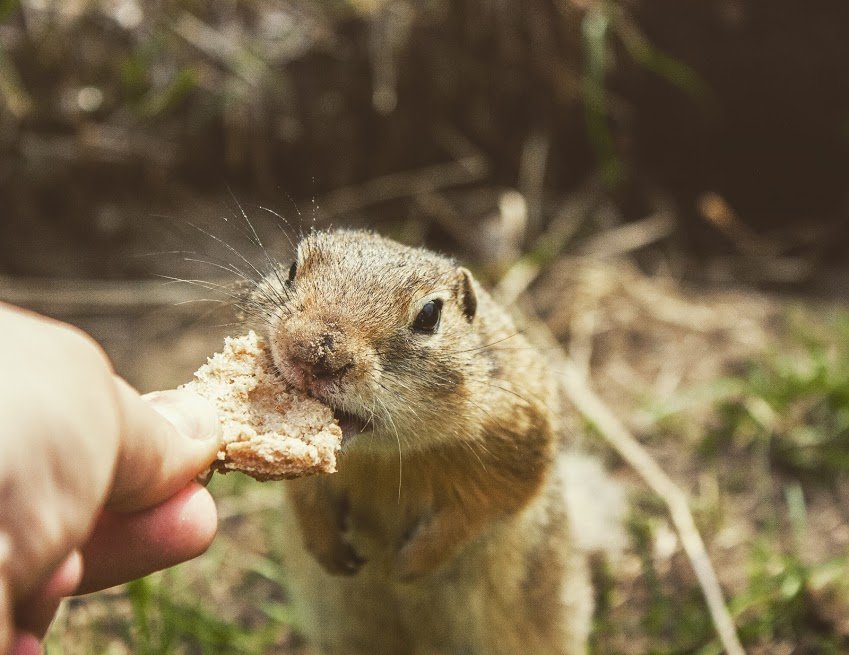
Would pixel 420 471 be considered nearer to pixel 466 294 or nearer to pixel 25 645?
pixel 466 294

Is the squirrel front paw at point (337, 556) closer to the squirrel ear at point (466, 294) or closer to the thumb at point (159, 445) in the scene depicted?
the squirrel ear at point (466, 294)

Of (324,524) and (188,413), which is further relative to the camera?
(324,524)

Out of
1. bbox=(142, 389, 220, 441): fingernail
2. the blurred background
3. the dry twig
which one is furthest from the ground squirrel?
the blurred background

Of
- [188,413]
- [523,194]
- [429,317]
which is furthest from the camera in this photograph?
[523,194]

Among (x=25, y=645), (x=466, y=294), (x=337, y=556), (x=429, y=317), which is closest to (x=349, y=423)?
(x=429, y=317)

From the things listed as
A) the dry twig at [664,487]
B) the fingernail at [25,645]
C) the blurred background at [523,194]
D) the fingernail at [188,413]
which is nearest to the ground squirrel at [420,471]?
the fingernail at [188,413]

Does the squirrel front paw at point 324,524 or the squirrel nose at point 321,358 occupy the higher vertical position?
the squirrel nose at point 321,358
